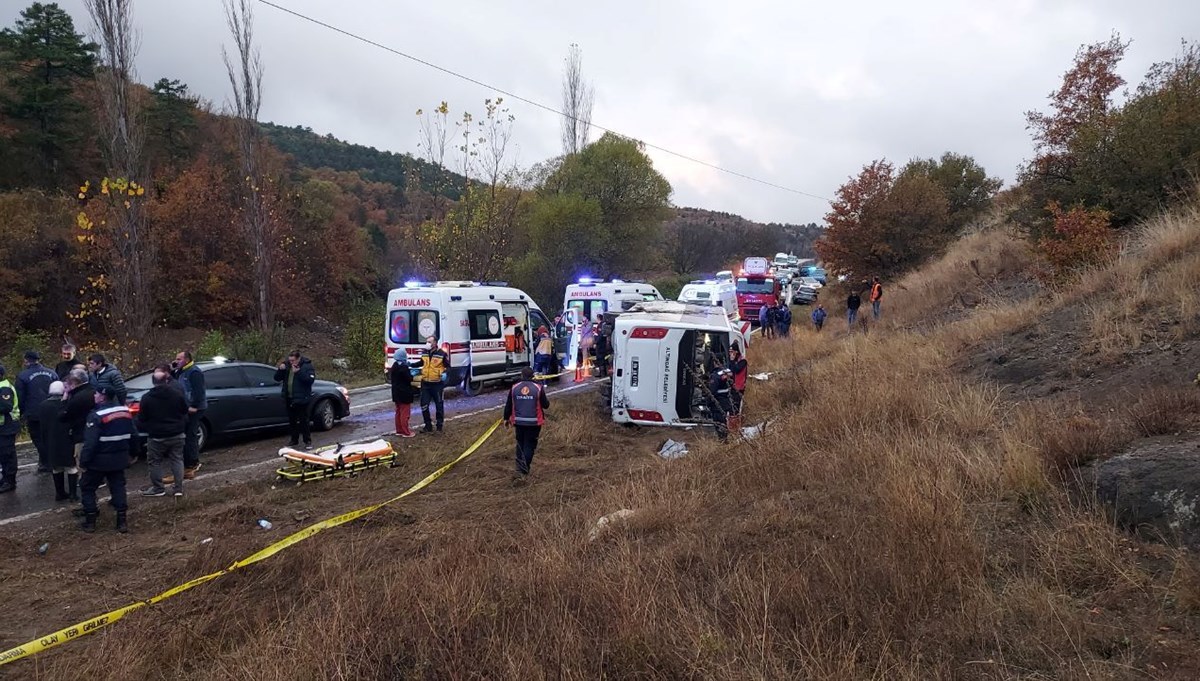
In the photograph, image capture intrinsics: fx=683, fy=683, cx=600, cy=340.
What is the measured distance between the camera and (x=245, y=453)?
1015 cm

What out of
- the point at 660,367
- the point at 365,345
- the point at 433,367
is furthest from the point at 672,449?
the point at 365,345

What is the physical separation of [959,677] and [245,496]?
7.36 m

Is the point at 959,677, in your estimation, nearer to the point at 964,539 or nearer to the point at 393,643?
the point at 964,539

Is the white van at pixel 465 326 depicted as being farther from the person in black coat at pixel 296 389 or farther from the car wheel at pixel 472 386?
the person in black coat at pixel 296 389

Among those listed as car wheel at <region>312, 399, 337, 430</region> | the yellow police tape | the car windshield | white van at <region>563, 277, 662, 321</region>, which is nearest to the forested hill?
the car windshield

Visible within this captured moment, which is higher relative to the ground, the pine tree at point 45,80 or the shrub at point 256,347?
the pine tree at point 45,80

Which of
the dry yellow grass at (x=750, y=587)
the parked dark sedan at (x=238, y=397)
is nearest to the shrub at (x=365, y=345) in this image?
the parked dark sedan at (x=238, y=397)

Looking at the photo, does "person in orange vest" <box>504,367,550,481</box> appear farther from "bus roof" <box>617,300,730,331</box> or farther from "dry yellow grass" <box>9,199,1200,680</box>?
"bus roof" <box>617,300,730,331</box>

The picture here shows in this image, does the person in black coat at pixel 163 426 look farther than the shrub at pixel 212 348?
No

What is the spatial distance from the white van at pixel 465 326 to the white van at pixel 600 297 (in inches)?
149

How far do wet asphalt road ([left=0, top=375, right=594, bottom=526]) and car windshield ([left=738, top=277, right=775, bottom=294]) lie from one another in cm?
1576

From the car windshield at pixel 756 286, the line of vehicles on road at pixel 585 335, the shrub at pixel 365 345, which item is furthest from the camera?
the car windshield at pixel 756 286

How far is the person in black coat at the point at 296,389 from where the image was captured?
408 inches

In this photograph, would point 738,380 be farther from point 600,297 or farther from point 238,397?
point 600,297
